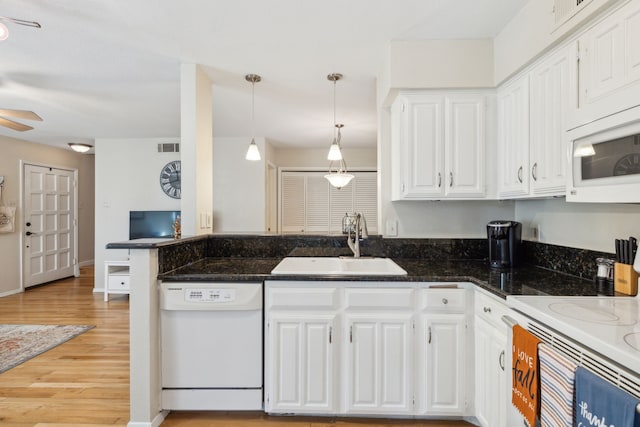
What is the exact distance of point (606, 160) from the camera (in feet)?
4.25

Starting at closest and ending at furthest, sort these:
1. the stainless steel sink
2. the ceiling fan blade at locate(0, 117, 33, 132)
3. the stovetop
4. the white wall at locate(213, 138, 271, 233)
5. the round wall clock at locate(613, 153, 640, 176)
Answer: the stovetop, the round wall clock at locate(613, 153, 640, 176), the stainless steel sink, the ceiling fan blade at locate(0, 117, 33, 132), the white wall at locate(213, 138, 271, 233)

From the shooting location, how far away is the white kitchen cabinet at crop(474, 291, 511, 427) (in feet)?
5.16

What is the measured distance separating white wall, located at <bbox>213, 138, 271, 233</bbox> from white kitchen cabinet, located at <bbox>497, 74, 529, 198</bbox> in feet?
11.9

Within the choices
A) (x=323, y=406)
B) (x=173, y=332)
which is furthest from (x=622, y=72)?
(x=173, y=332)

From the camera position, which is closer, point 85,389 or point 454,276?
point 454,276

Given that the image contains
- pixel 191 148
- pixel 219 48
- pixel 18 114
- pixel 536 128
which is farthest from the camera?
pixel 18 114

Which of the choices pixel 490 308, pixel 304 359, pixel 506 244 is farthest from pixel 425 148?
pixel 304 359

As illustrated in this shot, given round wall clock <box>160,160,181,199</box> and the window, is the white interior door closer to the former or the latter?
round wall clock <box>160,160,181,199</box>

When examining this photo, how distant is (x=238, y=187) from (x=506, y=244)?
3.96 metres

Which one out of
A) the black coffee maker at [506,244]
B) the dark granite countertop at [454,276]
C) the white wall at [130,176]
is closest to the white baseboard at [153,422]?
the dark granite countertop at [454,276]

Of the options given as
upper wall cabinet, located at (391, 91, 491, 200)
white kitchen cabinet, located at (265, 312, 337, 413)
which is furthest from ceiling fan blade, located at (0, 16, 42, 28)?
upper wall cabinet, located at (391, 91, 491, 200)

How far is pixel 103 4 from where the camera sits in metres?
1.94

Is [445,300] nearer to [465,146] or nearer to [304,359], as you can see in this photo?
[304,359]

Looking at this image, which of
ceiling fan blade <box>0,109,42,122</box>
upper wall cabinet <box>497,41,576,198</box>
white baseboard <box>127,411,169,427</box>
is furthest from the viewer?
ceiling fan blade <box>0,109,42,122</box>
